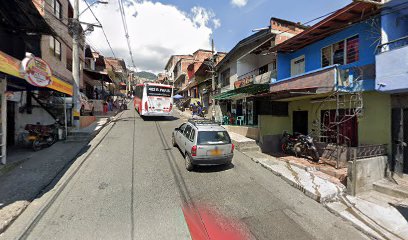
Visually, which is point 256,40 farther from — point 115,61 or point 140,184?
point 115,61

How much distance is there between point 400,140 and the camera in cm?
750

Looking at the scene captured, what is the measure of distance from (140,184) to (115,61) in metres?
54.7

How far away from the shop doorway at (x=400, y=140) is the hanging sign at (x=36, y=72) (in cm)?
1340

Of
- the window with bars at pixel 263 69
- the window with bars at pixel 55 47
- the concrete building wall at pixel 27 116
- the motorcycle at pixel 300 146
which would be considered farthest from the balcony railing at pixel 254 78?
the window with bars at pixel 55 47

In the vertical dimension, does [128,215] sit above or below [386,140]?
below

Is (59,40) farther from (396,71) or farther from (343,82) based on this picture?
(396,71)

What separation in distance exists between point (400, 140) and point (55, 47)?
2138cm

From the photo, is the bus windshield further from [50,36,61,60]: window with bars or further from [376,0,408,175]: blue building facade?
[376,0,408,175]: blue building facade

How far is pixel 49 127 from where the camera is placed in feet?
33.9

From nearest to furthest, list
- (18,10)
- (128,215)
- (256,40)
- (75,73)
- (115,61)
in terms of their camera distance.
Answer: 1. (128,215)
2. (18,10)
3. (75,73)
4. (256,40)
5. (115,61)

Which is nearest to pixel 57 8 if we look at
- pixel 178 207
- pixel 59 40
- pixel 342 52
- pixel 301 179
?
pixel 59 40

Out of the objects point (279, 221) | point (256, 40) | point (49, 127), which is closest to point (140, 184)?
point (279, 221)

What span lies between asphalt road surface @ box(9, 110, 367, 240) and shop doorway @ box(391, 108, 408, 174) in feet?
15.1

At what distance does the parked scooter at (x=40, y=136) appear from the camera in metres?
→ 9.19
